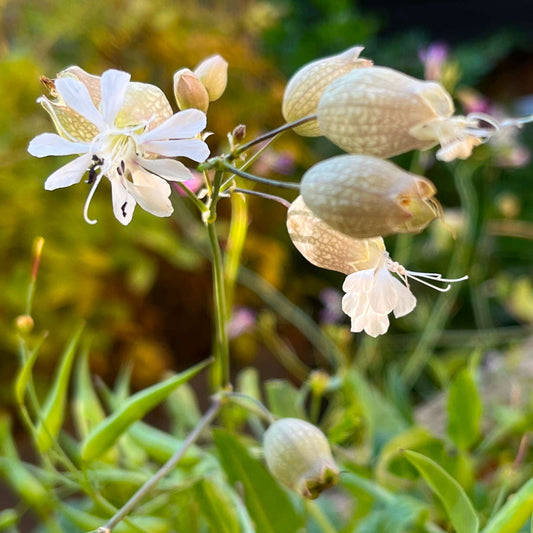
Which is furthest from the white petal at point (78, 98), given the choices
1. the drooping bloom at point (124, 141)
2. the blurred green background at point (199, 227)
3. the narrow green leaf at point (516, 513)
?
the blurred green background at point (199, 227)

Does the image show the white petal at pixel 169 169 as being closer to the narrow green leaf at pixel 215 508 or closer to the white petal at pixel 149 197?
the white petal at pixel 149 197

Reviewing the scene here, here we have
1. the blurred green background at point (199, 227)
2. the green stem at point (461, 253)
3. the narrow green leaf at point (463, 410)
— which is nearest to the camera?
the narrow green leaf at point (463, 410)

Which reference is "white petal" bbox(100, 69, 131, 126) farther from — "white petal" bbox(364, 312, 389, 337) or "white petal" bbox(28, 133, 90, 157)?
"white petal" bbox(364, 312, 389, 337)

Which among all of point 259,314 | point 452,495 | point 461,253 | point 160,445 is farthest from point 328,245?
point 259,314

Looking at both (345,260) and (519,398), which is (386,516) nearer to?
(345,260)

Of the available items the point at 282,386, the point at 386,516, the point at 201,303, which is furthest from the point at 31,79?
the point at 386,516

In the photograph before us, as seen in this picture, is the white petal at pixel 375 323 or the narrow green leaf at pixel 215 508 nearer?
the white petal at pixel 375 323

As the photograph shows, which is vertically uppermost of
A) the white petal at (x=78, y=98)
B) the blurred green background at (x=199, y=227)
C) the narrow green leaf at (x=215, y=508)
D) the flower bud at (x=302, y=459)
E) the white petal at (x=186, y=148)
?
the white petal at (x=78, y=98)
